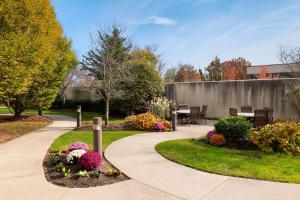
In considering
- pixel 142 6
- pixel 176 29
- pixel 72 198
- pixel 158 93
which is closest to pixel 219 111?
pixel 158 93

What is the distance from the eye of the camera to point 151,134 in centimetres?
1106

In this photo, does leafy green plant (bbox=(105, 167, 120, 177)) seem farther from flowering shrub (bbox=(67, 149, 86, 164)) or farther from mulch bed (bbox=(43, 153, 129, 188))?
flowering shrub (bbox=(67, 149, 86, 164))

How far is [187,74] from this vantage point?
139 feet

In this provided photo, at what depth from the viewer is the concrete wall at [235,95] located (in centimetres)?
1424

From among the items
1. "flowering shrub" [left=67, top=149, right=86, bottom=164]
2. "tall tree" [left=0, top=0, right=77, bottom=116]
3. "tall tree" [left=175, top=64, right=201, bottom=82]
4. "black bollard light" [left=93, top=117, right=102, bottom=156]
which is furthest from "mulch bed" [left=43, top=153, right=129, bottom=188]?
"tall tree" [left=175, top=64, right=201, bottom=82]

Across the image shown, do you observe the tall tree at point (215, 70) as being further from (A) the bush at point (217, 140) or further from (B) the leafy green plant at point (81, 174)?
(B) the leafy green plant at point (81, 174)

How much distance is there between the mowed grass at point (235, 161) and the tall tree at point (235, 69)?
3068cm

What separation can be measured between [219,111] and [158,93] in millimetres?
3762

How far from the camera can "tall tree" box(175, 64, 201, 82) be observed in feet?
138

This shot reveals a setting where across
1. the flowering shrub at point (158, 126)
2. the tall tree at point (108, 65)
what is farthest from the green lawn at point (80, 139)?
the tall tree at point (108, 65)

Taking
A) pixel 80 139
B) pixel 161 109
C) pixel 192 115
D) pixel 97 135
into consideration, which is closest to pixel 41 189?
pixel 97 135

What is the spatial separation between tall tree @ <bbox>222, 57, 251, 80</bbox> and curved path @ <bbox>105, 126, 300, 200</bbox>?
106 ft

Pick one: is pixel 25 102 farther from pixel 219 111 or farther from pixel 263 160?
pixel 263 160

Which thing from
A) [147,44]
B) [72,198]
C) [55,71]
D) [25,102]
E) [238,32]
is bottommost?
[72,198]
